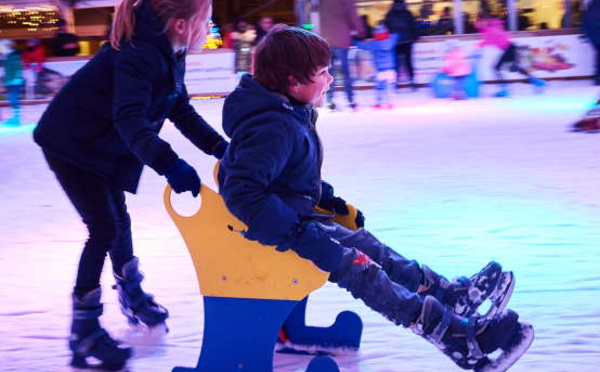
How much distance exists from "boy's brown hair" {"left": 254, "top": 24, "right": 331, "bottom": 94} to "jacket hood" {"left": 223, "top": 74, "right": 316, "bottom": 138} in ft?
0.11

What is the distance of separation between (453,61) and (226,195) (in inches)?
363

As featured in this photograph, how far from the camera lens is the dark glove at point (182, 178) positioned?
2201 mm

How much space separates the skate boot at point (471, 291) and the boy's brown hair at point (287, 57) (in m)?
0.70

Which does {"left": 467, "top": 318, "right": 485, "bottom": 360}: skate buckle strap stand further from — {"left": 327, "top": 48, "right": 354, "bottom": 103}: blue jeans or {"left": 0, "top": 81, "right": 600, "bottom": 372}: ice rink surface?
{"left": 327, "top": 48, "right": 354, "bottom": 103}: blue jeans

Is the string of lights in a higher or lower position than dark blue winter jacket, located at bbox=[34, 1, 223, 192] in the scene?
lower

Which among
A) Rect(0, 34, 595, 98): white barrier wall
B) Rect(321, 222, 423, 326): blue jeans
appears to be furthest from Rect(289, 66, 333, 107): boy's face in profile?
Rect(0, 34, 595, 98): white barrier wall

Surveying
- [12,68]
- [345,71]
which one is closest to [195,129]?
[345,71]

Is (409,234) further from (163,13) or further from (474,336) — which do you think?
(163,13)

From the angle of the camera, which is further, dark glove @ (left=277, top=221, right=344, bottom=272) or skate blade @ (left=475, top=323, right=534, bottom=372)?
skate blade @ (left=475, top=323, right=534, bottom=372)

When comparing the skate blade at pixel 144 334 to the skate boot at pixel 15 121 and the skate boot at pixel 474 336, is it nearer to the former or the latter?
the skate boot at pixel 474 336

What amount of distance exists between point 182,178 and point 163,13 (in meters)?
0.51

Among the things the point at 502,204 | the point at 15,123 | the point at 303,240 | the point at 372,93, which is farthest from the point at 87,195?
the point at 372,93

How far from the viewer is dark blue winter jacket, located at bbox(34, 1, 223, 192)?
2.28 metres

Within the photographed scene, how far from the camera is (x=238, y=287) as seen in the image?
85.8 inches
